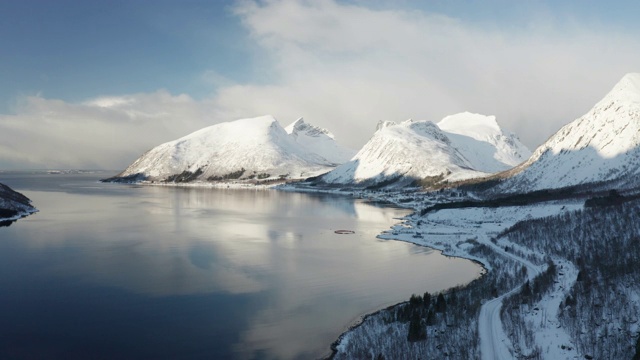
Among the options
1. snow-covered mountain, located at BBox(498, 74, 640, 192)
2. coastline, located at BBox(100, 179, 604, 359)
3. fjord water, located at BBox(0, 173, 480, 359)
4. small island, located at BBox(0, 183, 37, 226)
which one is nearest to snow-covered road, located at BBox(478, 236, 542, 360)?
coastline, located at BBox(100, 179, 604, 359)

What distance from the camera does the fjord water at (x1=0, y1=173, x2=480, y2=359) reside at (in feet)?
80.5

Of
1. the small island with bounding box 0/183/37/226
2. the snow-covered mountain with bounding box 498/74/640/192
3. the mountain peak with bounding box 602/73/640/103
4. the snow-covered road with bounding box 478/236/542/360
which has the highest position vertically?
the mountain peak with bounding box 602/73/640/103

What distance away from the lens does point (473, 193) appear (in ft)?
457

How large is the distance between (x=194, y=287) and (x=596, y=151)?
4430 inches

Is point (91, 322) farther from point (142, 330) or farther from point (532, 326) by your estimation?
point (532, 326)

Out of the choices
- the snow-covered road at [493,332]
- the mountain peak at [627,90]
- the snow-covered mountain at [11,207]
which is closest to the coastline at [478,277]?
the snow-covered road at [493,332]

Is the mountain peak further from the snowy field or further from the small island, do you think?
the small island

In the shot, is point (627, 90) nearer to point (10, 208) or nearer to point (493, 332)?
point (493, 332)

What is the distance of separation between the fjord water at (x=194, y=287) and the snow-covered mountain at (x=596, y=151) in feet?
216

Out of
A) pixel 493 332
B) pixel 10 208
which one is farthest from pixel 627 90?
pixel 10 208

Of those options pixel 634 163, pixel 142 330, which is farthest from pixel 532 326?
pixel 634 163

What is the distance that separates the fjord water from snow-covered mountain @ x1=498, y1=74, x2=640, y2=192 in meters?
65.7

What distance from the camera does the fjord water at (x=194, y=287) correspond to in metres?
24.5

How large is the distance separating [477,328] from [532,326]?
2558 millimetres
